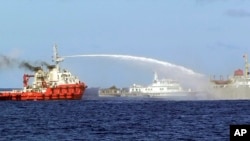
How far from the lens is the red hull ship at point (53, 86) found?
175m

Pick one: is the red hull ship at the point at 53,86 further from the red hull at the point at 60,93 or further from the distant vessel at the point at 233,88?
the distant vessel at the point at 233,88

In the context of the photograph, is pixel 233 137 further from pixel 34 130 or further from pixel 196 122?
pixel 196 122

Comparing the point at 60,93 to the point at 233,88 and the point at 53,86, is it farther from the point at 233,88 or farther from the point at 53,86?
the point at 233,88

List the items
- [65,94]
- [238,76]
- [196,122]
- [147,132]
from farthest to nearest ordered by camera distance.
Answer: [238,76], [65,94], [196,122], [147,132]

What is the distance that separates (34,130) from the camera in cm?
7394

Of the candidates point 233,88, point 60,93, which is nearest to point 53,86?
point 60,93

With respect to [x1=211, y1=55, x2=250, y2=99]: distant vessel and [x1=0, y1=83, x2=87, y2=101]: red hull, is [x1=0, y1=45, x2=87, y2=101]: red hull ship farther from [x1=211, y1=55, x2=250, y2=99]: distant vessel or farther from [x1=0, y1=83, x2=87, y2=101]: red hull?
[x1=211, y1=55, x2=250, y2=99]: distant vessel

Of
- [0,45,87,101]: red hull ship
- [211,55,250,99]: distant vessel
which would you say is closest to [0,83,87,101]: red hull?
[0,45,87,101]: red hull ship

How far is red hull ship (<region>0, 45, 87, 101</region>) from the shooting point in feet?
574

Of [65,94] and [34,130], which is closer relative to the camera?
[34,130]

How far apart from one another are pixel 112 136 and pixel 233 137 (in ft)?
118

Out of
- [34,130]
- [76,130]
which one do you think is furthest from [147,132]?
[34,130]

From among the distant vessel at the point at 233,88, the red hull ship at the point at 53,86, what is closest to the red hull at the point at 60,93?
the red hull ship at the point at 53,86

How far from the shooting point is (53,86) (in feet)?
577
